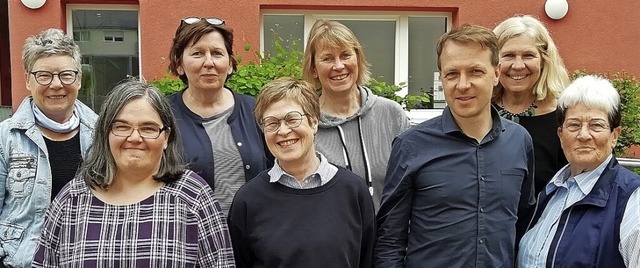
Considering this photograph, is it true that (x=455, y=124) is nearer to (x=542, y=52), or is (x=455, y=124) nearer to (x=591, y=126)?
(x=591, y=126)

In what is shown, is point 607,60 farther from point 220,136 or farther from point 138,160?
point 138,160

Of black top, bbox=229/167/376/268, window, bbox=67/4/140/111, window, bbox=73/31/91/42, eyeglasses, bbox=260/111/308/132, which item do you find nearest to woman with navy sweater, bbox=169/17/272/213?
black top, bbox=229/167/376/268

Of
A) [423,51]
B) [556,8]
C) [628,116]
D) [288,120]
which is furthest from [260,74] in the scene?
[556,8]

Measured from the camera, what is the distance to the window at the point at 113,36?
283 inches

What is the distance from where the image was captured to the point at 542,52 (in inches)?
128

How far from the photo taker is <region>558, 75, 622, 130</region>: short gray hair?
99.3 inches

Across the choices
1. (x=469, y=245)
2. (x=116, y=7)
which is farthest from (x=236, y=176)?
(x=116, y=7)

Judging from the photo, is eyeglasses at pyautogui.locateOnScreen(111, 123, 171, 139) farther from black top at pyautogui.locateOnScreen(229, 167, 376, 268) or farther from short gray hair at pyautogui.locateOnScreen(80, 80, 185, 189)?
black top at pyautogui.locateOnScreen(229, 167, 376, 268)

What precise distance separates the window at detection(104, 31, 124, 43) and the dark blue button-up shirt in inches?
216

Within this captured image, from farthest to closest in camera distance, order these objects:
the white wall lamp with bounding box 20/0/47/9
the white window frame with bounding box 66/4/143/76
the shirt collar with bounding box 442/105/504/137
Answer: the white window frame with bounding box 66/4/143/76 → the white wall lamp with bounding box 20/0/47/9 → the shirt collar with bounding box 442/105/504/137

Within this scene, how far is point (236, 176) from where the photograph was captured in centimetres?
297

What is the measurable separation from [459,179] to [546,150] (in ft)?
2.78

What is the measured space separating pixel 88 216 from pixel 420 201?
1.35m

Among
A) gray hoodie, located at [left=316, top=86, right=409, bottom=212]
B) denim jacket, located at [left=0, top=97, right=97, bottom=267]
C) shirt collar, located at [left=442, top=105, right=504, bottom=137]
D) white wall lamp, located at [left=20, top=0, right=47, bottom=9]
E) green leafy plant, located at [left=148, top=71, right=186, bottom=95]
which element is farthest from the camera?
white wall lamp, located at [left=20, top=0, right=47, bottom=9]
